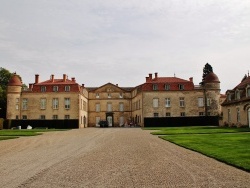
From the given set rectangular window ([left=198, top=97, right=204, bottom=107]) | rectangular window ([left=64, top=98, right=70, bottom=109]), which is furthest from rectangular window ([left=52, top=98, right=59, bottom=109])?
rectangular window ([left=198, top=97, right=204, bottom=107])

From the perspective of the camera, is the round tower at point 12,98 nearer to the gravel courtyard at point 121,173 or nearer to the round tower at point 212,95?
the round tower at point 212,95

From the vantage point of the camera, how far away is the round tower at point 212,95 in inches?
1896

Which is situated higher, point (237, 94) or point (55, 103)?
point (237, 94)

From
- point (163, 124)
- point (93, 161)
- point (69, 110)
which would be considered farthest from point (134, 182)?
point (69, 110)

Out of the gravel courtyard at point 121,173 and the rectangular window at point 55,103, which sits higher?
the rectangular window at point 55,103

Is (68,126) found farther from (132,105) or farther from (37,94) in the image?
(132,105)

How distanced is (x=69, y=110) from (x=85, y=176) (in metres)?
42.7

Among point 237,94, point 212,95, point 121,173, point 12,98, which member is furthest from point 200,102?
point 121,173

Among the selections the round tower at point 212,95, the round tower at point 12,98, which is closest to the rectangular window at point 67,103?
the round tower at point 12,98

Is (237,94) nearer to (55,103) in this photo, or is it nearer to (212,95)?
(212,95)

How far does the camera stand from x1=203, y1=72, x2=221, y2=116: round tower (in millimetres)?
48156

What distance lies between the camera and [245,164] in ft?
27.9

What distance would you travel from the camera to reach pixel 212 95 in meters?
48.2

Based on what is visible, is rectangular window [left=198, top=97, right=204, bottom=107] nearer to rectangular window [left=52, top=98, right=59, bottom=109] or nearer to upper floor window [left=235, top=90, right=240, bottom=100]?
upper floor window [left=235, top=90, right=240, bottom=100]
